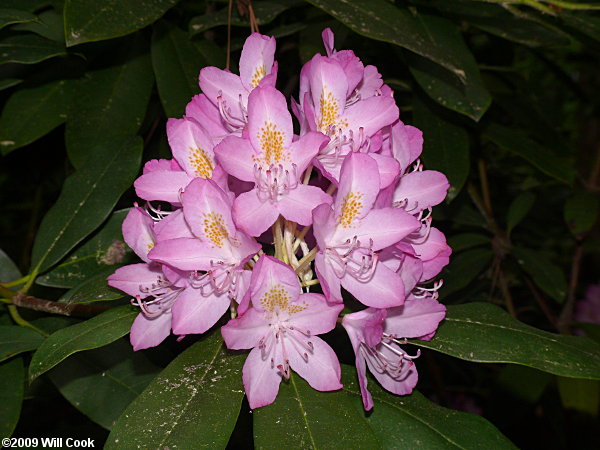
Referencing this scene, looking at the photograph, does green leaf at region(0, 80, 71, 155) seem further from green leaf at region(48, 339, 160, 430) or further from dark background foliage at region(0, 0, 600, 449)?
green leaf at region(48, 339, 160, 430)

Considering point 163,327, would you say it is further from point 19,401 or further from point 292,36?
point 292,36

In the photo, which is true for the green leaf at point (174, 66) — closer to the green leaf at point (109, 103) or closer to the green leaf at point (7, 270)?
the green leaf at point (109, 103)

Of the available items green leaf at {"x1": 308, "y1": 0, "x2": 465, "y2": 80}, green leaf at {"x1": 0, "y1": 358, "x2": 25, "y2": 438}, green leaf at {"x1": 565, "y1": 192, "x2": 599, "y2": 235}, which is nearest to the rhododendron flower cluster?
green leaf at {"x1": 308, "y1": 0, "x2": 465, "y2": 80}

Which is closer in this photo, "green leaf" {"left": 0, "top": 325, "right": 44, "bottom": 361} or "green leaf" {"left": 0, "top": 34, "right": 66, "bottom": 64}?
"green leaf" {"left": 0, "top": 325, "right": 44, "bottom": 361}

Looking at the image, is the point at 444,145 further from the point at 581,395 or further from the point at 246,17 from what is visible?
the point at 581,395

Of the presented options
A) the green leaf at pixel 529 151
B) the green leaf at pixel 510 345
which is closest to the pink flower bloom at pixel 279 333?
the green leaf at pixel 510 345

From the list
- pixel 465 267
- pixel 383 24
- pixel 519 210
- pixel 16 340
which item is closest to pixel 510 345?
pixel 383 24

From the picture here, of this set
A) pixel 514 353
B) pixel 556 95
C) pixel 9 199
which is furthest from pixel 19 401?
pixel 556 95
